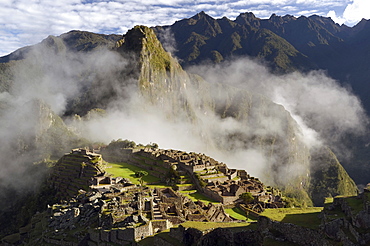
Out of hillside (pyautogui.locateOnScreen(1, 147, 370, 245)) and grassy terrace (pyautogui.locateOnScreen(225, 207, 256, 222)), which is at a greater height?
hillside (pyautogui.locateOnScreen(1, 147, 370, 245))

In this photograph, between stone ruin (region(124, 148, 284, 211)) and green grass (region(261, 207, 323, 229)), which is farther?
stone ruin (region(124, 148, 284, 211))

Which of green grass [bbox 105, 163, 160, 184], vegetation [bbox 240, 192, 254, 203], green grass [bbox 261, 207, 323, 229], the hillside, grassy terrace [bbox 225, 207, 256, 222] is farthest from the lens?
green grass [bbox 105, 163, 160, 184]

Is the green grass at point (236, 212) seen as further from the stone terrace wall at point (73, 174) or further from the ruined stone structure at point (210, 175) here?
the stone terrace wall at point (73, 174)

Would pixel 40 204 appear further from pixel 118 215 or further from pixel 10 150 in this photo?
pixel 10 150

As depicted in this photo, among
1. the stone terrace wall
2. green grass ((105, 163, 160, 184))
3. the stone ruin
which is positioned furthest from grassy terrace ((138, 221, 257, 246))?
green grass ((105, 163, 160, 184))

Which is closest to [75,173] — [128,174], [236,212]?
[128,174]

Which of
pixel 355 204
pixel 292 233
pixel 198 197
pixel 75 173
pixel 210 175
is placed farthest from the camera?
pixel 210 175

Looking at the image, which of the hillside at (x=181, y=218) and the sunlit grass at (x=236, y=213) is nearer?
the hillside at (x=181, y=218)

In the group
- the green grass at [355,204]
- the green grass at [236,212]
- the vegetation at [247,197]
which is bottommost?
the green grass at [236,212]

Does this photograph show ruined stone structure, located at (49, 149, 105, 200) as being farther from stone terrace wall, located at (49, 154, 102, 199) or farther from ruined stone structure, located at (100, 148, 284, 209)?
ruined stone structure, located at (100, 148, 284, 209)

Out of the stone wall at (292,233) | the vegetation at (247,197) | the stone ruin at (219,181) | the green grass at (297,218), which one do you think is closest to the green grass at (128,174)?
the stone ruin at (219,181)

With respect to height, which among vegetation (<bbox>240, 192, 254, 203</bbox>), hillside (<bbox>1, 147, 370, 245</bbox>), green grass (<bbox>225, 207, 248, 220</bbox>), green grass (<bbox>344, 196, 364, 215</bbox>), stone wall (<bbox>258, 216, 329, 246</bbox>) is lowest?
green grass (<bbox>225, 207, 248, 220</bbox>)

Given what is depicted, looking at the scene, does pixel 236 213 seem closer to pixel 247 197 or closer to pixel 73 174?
pixel 247 197

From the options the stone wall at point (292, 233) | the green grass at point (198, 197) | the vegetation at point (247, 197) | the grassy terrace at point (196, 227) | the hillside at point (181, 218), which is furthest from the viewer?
the green grass at point (198, 197)
